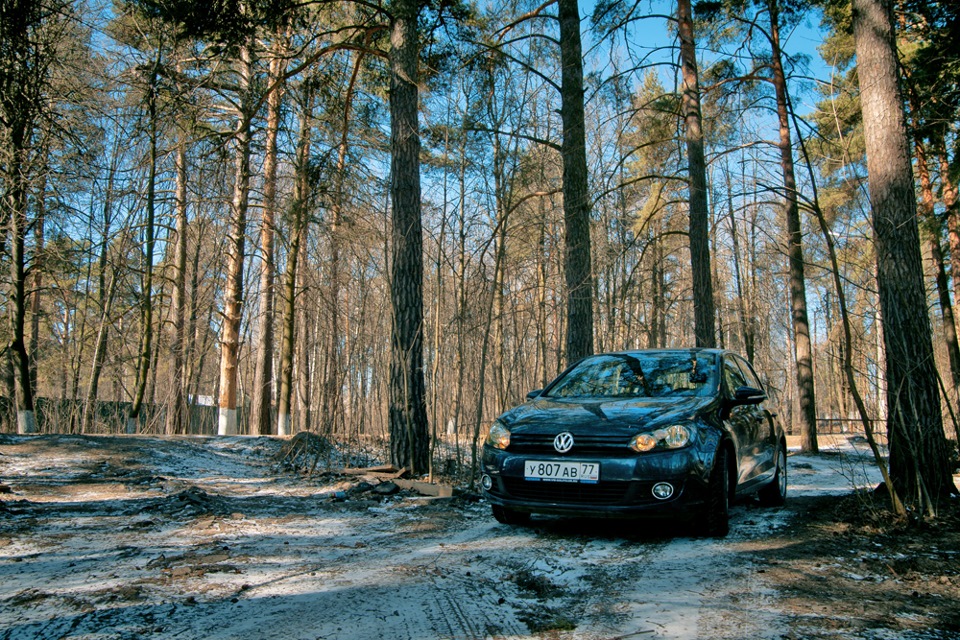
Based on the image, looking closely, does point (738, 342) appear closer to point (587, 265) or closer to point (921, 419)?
point (587, 265)

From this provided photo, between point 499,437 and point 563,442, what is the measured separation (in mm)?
607

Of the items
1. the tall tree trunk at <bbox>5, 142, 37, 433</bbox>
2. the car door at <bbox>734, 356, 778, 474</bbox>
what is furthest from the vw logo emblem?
the tall tree trunk at <bbox>5, 142, 37, 433</bbox>

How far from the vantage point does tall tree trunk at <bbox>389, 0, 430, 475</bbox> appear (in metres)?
8.04

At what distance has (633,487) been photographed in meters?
4.58

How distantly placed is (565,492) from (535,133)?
7.16m

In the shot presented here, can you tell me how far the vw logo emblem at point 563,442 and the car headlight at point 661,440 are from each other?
44 cm

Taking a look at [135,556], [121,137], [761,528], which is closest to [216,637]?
[135,556]

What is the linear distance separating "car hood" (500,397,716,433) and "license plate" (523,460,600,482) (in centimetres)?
24

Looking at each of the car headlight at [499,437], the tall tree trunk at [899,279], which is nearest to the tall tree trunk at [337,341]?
the car headlight at [499,437]

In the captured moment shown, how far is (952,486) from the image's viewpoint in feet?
18.1

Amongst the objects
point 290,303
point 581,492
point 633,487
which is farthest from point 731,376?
point 290,303

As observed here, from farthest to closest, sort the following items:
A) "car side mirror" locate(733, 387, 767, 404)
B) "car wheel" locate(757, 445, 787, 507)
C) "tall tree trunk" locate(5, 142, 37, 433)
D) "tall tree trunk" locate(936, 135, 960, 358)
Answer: "tall tree trunk" locate(936, 135, 960, 358), "tall tree trunk" locate(5, 142, 37, 433), "car wheel" locate(757, 445, 787, 507), "car side mirror" locate(733, 387, 767, 404)

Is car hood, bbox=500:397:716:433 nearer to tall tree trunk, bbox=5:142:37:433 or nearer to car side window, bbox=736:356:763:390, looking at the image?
car side window, bbox=736:356:763:390

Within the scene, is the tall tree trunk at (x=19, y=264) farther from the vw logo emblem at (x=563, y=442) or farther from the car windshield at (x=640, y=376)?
the vw logo emblem at (x=563, y=442)
